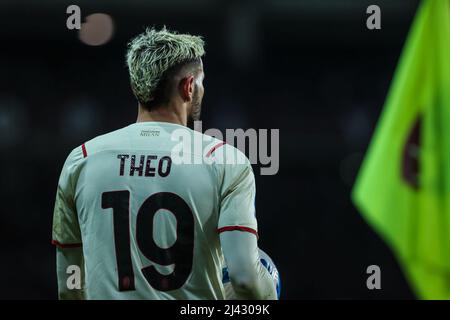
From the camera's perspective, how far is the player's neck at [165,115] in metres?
2.92

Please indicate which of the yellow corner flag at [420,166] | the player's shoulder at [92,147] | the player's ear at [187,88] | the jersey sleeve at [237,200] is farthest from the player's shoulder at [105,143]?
the yellow corner flag at [420,166]

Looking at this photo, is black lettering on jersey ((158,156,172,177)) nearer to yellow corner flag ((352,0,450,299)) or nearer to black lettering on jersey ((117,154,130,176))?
black lettering on jersey ((117,154,130,176))

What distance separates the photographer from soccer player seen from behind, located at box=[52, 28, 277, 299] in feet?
8.96

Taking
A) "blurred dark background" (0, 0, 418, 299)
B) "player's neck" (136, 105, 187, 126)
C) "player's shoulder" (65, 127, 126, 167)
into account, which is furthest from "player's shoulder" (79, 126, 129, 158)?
"blurred dark background" (0, 0, 418, 299)

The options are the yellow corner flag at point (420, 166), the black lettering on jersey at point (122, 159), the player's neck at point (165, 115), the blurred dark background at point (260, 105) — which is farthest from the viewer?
the blurred dark background at point (260, 105)

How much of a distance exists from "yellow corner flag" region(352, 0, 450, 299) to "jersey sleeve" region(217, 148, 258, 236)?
0.43 meters

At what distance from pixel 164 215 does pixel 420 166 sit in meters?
0.97

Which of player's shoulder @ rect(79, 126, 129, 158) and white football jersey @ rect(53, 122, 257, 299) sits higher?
player's shoulder @ rect(79, 126, 129, 158)

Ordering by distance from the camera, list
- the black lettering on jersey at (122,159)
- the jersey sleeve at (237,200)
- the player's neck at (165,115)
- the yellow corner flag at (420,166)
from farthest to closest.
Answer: the player's neck at (165,115) → the black lettering on jersey at (122,159) → the jersey sleeve at (237,200) → the yellow corner flag at (420,166)

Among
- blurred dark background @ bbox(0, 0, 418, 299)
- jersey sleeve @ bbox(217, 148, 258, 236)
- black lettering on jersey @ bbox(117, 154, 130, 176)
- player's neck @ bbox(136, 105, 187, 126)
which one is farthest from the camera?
blurred dark background @ bbox(0, 0, 418, 299)

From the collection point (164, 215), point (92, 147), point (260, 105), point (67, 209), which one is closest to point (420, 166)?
point (164, 215)

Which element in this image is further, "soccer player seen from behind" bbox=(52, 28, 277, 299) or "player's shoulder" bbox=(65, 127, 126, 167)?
"player's shoulder" bbox=(65, 127, 126, 167)

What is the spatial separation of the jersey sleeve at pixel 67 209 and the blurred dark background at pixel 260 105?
25.7ft

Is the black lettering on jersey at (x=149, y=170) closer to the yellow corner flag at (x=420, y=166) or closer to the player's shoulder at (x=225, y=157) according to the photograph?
A: the player's shoulder at (x=225, y=157)
